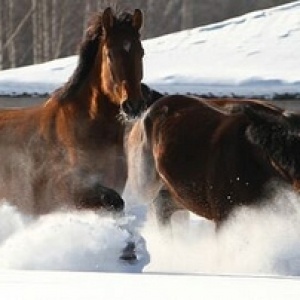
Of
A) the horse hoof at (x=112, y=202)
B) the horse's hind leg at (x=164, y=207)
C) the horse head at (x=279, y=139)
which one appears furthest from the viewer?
the horse's hind leg at (x=164, y=207)

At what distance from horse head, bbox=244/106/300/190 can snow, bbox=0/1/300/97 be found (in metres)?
7.44

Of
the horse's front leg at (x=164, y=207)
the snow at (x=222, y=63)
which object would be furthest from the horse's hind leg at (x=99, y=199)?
the snow at (x=222, y=63)

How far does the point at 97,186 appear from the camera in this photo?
22.9 ft

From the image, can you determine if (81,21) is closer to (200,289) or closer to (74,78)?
(74,78)

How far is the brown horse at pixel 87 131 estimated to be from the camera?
23.1ft

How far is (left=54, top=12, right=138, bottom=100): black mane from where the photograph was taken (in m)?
7.38

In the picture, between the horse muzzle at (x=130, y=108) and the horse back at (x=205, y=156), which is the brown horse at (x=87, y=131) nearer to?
the horse muzzle at (x=130, y=108)

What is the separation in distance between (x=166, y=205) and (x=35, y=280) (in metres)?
3.62

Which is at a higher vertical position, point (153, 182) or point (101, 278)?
point (101, 278)

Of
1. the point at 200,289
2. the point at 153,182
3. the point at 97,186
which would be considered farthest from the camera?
the point at 153,182

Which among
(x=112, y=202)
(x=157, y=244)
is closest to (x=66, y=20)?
(x=157, y=244)

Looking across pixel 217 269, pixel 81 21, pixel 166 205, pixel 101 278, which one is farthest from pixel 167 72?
pixel 81 21

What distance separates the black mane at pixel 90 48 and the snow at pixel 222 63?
7.54 meters

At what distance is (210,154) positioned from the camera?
24.2ft
